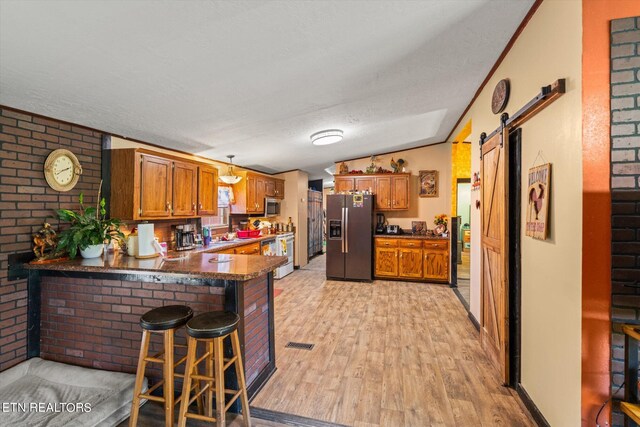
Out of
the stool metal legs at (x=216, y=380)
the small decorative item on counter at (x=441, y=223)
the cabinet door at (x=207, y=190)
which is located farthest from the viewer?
the small decorative item on counter at (x=441, y=223)

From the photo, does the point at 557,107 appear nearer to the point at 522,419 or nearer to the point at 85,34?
the point at 522,419

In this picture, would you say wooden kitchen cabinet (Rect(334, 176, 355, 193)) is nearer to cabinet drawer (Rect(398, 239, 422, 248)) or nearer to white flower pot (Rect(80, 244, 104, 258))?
cabinet drawer (Rect(398, 239, 422, 248))

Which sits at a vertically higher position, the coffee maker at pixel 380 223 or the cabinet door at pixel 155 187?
the cabinet door at pixel 155 187

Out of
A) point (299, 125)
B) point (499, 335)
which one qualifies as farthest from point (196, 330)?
point (299, 125)

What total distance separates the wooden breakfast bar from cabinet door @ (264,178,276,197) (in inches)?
141

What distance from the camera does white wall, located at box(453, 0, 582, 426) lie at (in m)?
1.49

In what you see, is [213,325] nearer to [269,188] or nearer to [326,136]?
[326,136]

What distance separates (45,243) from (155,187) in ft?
3.89

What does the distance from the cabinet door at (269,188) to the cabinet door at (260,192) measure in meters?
0.08

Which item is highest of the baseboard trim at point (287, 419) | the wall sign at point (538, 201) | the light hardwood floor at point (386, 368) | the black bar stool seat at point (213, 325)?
the wall sign at point (538, 201)

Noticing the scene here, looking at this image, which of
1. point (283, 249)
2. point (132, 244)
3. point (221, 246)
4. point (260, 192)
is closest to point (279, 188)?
point (260, 192)

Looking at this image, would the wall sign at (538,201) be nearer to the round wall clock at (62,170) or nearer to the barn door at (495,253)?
the barn door at (495,253)

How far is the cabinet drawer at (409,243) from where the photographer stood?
18.2ft

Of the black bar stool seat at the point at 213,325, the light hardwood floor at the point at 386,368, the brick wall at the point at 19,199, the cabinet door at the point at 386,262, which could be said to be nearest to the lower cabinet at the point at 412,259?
the cabinet door at the point at 386,262
